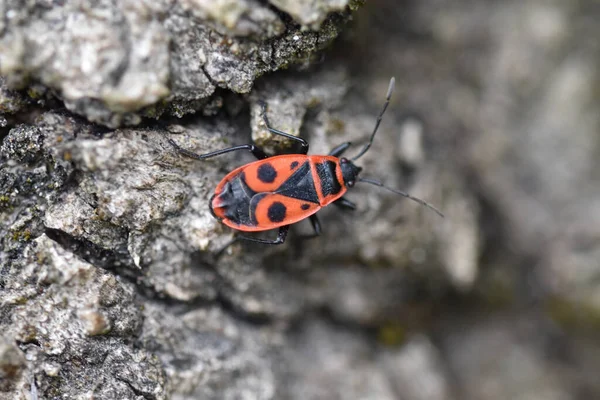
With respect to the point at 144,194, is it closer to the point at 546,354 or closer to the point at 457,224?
the point at 457,224

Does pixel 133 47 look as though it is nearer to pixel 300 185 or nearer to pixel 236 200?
pixel 236 200

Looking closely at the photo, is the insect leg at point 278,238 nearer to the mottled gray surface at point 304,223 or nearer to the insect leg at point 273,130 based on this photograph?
the mottled gray surface at point 304,223

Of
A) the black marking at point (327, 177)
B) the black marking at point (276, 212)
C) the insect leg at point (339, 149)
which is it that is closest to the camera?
the black marking at point (276, 212)

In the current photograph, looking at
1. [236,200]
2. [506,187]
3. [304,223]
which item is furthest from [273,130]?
[506,187]

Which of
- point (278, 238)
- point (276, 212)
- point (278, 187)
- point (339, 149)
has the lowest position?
point (278, 238)

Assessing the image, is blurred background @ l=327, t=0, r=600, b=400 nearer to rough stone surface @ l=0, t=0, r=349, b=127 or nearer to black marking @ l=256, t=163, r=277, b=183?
black marking @ l=256, t=163, r=277, b=183

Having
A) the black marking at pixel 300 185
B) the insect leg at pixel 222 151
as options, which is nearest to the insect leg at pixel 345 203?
the black marking at pixel 300 185

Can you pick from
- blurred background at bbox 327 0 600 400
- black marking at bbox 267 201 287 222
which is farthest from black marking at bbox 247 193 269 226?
blurred background at bbox 327 0 600 400
